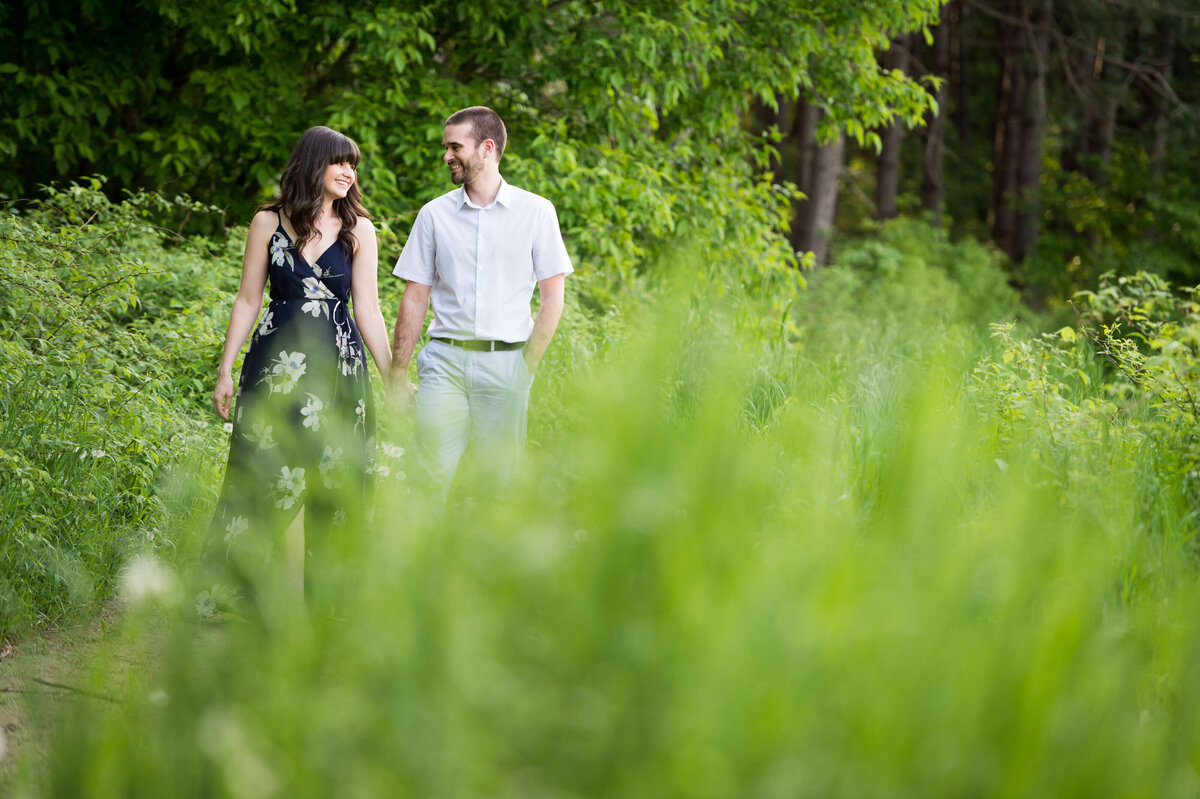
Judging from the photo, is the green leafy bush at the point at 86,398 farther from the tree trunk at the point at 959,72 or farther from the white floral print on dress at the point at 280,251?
the tree trunk at the point at 959,72

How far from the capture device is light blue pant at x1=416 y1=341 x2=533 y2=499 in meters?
4.29

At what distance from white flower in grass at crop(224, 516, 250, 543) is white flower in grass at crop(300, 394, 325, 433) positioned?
44cm

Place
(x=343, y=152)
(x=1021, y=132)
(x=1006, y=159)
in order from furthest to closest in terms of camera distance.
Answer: (x=1006, y=159) < (x=1021, y=132) < (x=343, y=152)

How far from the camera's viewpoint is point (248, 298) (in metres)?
4.15

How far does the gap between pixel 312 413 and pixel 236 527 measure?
53 centimetres

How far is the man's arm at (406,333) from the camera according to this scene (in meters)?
4.36

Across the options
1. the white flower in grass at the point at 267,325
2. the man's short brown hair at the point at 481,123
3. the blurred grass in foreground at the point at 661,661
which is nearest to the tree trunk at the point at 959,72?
the man's short brown hair at the point at 481,123

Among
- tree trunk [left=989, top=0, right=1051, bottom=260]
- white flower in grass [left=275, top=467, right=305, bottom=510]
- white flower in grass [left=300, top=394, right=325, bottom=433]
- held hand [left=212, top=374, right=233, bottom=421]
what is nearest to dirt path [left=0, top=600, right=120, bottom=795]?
white flower in grass [left=275, top=467, right=305, bottom=510]

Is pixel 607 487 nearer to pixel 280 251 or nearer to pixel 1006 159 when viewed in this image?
pixel 280 251

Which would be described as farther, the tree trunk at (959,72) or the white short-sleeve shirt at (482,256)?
the tree trunk at (959,72)

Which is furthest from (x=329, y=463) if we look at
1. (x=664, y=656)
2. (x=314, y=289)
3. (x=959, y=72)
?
(x=959, y=72)

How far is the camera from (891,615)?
83.7 inches

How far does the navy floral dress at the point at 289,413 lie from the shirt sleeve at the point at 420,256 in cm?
29

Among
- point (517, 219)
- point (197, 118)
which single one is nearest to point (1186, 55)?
point (197, 118)
